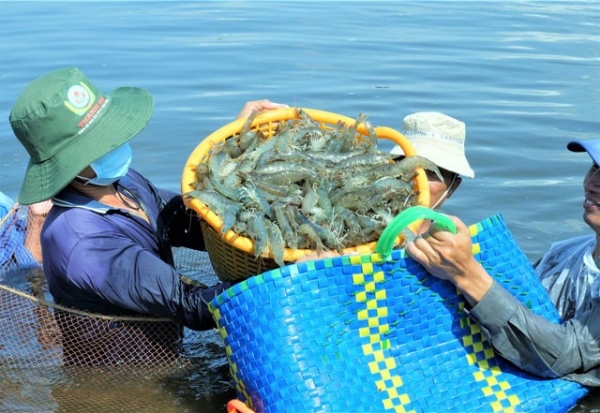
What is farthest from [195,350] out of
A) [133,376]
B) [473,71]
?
[473,71]

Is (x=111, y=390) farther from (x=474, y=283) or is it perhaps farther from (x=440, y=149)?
(x=440, y=149)

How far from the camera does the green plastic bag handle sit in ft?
11.4

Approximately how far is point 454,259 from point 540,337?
67cm

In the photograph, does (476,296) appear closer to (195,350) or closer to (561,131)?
(195,350)

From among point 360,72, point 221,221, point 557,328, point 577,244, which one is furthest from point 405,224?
point 360,72

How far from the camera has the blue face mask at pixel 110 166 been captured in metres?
4.02

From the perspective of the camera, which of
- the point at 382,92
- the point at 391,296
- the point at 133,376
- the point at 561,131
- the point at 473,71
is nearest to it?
the point at 391,296

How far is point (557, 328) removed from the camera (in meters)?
3.98

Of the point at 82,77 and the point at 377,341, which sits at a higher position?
the point at 82,77

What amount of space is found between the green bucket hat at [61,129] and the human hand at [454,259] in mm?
1500

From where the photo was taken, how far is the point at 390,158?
4273 millimetres

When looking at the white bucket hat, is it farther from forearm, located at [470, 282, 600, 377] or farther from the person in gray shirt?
forearm, located at [470, 282, 600, 377]

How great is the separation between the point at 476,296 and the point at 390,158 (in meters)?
0.90

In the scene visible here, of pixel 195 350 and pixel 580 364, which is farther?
pixel 195 350
